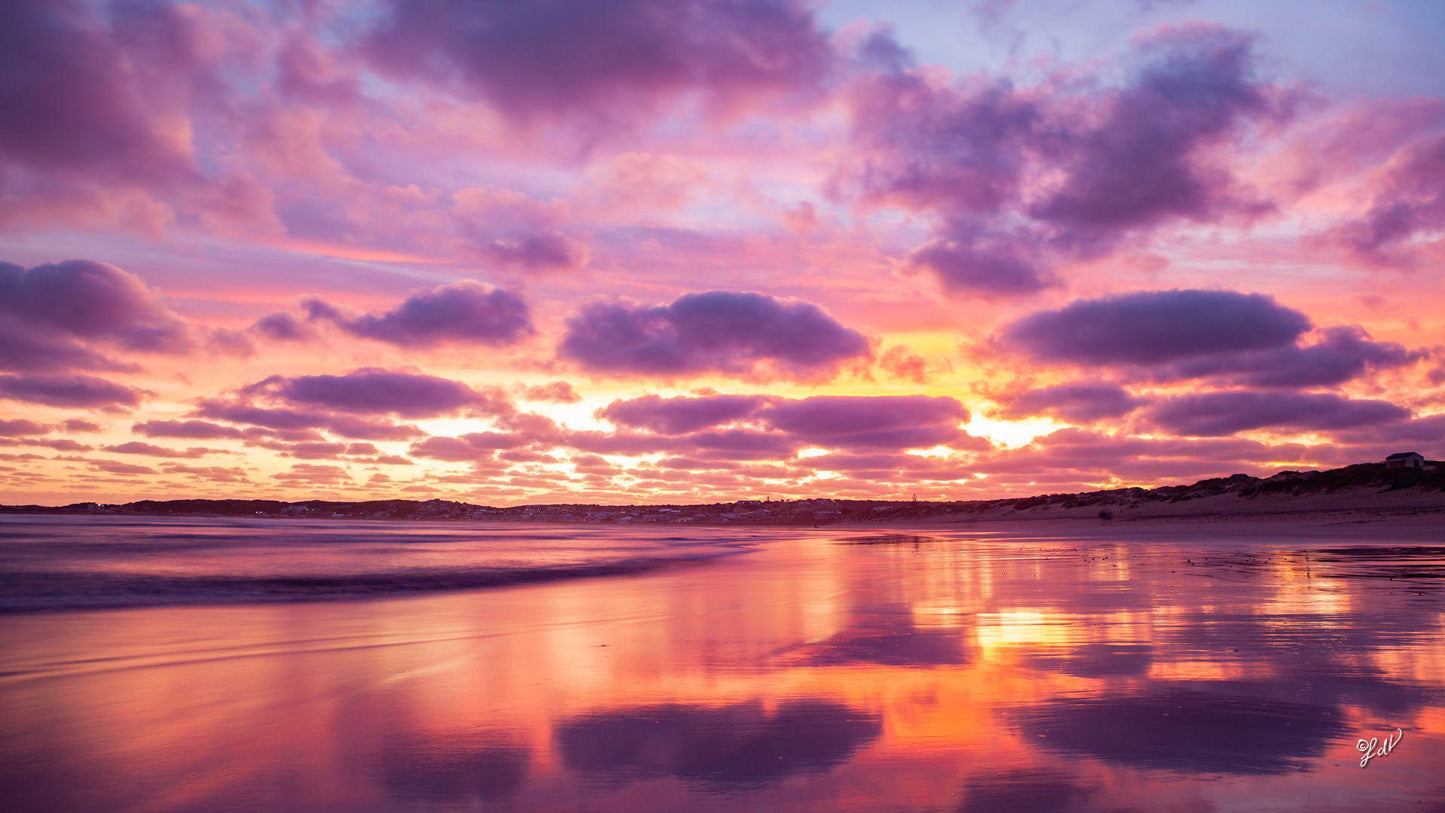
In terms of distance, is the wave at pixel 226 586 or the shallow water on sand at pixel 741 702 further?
the wave at pixel 226 586

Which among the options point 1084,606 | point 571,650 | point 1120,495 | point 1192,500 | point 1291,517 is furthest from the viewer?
point 1120,495

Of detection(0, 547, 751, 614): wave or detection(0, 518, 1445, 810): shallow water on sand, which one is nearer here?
detection(0, 518, 1445, 810): shallow water on sand

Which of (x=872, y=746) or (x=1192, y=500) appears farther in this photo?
(x=1192, y=500)

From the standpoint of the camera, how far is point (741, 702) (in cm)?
687

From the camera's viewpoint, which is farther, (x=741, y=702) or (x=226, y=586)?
(x=226, y=586)

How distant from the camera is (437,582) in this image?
2041 cm

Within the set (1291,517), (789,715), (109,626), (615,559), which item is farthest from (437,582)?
(1291,517)

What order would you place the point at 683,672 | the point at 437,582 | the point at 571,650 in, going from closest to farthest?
1. the point at 683,672
2. the point at 571,650
3. the point at 437,582

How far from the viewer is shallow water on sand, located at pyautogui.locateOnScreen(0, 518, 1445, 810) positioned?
15.5 ft

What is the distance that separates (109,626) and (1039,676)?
12243 millimetres

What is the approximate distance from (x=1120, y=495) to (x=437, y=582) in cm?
10291

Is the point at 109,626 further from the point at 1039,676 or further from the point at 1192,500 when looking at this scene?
the point at 1192,500

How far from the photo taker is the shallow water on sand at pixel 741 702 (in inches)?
186

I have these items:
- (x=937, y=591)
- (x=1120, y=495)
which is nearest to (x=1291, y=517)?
(x=1120, y=495)
